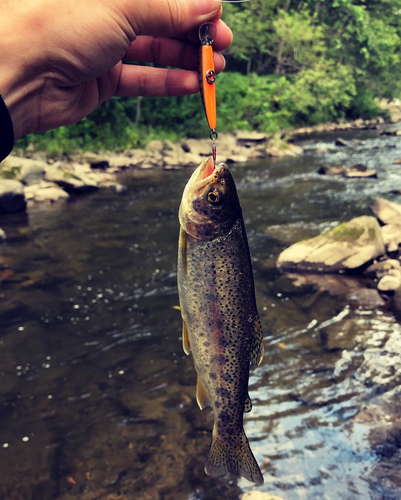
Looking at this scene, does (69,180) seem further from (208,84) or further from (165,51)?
(208,84)

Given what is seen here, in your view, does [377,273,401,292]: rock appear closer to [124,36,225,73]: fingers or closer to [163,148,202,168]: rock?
[124,36,225,73]: fingers

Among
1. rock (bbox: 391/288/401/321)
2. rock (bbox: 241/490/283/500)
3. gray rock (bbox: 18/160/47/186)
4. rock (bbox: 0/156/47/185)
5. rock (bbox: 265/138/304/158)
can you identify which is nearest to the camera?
rock (bbox: 241/490/283/500)

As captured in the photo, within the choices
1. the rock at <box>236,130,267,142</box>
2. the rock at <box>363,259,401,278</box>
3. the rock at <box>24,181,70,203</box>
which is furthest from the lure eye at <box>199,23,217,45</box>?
the rock at <box>236,130,267,142</box>

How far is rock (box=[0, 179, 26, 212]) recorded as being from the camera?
51.0ft

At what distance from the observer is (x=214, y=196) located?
2.52 metres

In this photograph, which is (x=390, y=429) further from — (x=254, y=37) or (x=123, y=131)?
(x=254, y=37)

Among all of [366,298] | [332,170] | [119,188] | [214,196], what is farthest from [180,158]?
[214,196]

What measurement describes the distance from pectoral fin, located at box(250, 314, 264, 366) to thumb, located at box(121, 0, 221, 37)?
76.6 inches

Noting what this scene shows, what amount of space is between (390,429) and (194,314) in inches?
172

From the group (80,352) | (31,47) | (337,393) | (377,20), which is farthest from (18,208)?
(377,20)

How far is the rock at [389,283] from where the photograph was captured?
29.1ft

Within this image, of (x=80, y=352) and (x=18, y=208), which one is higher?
(x=80, y=352)

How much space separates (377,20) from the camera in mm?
48688

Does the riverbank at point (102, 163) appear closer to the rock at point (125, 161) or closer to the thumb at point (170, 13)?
the rock at point (125, 161)
